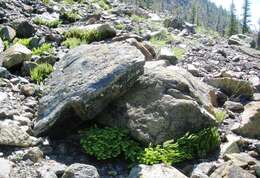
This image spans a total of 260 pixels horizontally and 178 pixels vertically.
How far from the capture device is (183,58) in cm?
1349

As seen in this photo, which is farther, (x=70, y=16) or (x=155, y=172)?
(x=70, y=16)

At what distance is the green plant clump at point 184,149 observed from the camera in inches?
299

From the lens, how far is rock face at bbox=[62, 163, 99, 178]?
674cm

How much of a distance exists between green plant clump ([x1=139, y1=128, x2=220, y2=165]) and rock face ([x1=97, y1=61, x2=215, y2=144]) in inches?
6.9

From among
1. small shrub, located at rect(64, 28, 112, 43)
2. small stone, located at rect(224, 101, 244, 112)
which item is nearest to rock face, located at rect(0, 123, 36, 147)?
small stone, located at rect(224, 101, 244, 112)

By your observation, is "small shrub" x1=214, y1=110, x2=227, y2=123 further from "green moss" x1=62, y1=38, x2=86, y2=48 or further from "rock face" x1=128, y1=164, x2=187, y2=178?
"green moss" x1=62, y1=38, x2=86, y2=48

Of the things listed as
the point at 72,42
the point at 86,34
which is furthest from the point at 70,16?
the point at 72,42

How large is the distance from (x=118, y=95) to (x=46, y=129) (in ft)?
4.61

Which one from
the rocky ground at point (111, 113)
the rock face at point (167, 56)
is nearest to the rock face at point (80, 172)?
the rocky ground at point (111, 113)

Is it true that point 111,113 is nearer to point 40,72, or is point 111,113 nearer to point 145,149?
point 145,149

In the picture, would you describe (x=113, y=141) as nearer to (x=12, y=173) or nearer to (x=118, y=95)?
(x=118, y=95)

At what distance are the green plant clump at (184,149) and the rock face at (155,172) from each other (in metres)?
0.25

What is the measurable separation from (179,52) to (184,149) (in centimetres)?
659

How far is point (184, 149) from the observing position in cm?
786
